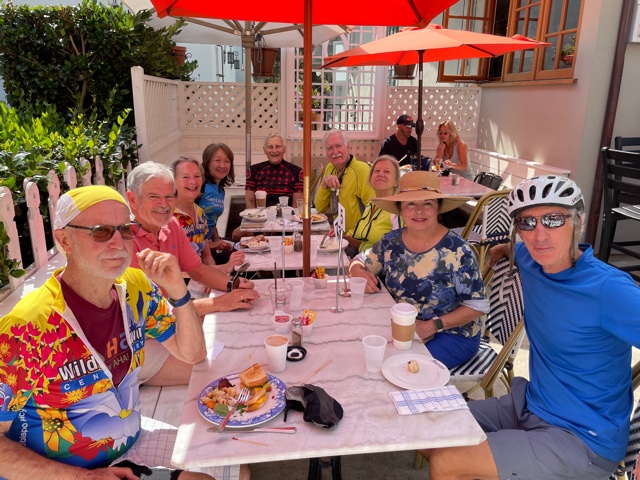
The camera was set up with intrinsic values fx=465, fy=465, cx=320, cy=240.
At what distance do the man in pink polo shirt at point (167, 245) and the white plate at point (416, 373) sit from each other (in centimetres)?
80

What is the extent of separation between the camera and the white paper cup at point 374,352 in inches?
63.9

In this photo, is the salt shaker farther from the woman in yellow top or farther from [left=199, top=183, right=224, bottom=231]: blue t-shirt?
[left=199, top=183, right=224, bottom=231]: blue t-shirt

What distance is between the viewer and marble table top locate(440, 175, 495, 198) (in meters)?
4.73

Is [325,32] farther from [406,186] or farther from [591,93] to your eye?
[406,186]

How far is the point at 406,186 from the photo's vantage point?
7.81ft

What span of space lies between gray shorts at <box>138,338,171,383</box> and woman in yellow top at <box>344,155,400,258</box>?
1.71 meters

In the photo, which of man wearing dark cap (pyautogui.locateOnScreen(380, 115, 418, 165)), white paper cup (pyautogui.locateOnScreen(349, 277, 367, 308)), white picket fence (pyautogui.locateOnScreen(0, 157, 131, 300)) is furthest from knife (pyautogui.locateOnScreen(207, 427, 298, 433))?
man wearing dark cap (pyautogui.locateOnScreen(380, 115, 418, 165))

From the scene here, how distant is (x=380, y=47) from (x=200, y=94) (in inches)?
177

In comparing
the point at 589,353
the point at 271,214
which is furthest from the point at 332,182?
the point at 589,353

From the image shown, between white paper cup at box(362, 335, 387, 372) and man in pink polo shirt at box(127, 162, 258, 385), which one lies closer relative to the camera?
white paper cup at box(362, 335, 387, 372)

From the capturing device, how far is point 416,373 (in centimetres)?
162

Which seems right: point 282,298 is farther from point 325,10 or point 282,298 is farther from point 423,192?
point 325,10

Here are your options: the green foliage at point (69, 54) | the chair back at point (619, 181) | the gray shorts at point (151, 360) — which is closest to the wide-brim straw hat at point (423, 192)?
the gray shorts at point (151, 360)

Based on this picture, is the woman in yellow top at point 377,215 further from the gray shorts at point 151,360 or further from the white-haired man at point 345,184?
the gray shorts at point 151,360
